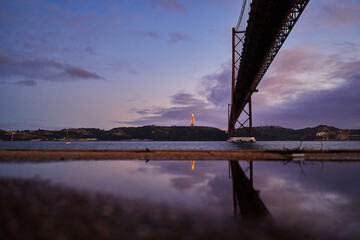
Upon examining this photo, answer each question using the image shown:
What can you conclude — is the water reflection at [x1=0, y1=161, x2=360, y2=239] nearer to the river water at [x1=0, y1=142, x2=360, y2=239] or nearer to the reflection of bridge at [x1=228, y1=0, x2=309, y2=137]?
the river water at [x1=0, y1=142, x2=360, y2=239]

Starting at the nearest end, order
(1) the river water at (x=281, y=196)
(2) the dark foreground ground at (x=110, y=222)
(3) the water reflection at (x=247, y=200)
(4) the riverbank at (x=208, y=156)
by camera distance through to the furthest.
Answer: (2) the dark foreground ground at (x=110, y=222) → (1) the river water at (x=281, y=196) → (3) the water reflection at (x=247, y=200) → (4) the riverbank at (x=208, y=156)

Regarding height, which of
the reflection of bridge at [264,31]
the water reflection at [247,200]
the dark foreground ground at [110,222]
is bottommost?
the water reflection at [247,200]

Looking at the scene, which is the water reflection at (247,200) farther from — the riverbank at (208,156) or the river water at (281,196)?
the riverbank at (208,156)

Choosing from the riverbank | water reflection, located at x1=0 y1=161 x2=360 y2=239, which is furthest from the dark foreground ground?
the riverbank

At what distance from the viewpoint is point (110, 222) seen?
357 centimetres

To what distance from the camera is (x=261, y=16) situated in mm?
28172

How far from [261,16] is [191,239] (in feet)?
101

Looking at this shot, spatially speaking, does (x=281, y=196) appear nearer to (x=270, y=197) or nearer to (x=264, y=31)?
(x=270, y=197)

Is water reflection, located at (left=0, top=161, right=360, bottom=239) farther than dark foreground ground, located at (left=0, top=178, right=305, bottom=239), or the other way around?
water reflection, located at (left=0, top=161, right=360, bottom=239)

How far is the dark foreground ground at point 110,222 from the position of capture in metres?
3.10

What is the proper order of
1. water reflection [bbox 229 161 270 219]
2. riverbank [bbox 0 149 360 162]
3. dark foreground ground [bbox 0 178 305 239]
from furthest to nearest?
1. riverbank [bbox 0 149 360 162]
2. water reflection [bbox 229 161 270 219]
3. dark foreground ground [bbox 0 178 305 239]

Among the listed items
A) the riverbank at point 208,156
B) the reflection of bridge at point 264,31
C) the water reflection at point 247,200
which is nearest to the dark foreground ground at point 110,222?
the water reflection at point 247,200

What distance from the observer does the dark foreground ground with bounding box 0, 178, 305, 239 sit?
10.2 ft

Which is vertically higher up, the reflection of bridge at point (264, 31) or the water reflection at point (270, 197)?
the reflection of bridge at point (264, 31)
